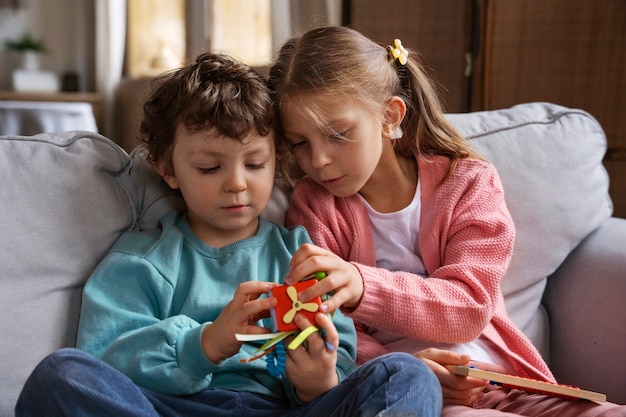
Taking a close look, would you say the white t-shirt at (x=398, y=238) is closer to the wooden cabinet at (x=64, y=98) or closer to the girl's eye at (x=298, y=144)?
the girl's eye at (x=298, y=144)

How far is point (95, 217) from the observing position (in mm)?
1341

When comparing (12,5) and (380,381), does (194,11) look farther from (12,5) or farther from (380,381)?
(380,381)

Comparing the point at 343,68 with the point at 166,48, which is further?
the point at 166,48

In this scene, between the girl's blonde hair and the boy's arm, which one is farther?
the girl's blonde hair

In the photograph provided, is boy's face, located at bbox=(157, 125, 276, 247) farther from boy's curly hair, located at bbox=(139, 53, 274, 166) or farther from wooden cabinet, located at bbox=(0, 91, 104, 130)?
wooden cabinet, located at bbox=(0, 91, 104, 130)

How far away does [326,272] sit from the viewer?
1115 millimetres

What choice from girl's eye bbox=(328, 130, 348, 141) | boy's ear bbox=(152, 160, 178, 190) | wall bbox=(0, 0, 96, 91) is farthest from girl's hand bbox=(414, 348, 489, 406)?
wall bbox=(0, 0, 96, 91)

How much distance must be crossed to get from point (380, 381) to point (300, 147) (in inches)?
19.6

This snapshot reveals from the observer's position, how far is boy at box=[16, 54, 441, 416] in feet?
3.33

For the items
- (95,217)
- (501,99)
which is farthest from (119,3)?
(95,217)

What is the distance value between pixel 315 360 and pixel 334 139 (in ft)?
1.41

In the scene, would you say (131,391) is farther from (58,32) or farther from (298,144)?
(58,32)

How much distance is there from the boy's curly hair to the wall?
185 inches

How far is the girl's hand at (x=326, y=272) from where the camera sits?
3.46 feet
